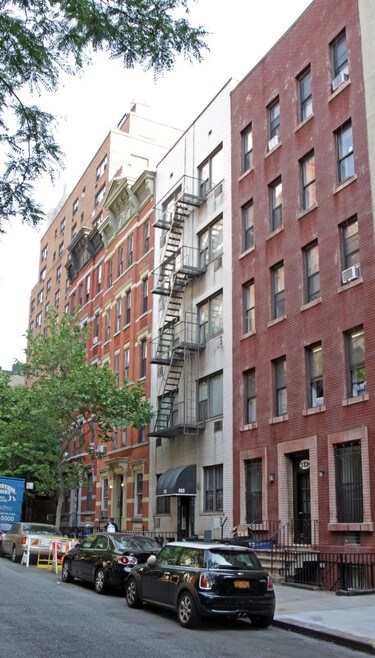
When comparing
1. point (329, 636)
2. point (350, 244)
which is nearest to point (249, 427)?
point (350, 244)

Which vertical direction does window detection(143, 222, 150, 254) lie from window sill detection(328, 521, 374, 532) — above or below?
above

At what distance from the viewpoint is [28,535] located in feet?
80.9

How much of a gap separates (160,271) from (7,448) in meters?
10.7

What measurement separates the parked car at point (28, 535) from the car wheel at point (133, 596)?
9871mm

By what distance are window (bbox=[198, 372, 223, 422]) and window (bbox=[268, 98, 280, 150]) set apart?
8659mm

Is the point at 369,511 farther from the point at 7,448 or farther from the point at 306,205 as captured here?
the point at 7,448

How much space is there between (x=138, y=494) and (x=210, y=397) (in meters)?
8.55

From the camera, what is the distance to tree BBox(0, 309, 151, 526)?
30597mm

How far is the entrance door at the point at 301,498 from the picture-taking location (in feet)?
67.9

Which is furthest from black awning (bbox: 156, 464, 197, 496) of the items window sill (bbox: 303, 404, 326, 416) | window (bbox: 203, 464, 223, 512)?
window sill (bbox: 303, 404, 326, 416)


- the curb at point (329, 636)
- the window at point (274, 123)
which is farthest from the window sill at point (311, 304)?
the curb at point (329, 636)

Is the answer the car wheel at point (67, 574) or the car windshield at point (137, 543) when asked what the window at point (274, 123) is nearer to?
the car windshield at point (137, 543)

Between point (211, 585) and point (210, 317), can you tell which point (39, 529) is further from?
point (211, 585)

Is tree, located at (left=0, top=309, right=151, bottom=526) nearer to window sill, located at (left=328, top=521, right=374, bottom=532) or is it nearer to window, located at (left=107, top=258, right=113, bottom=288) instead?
window, located at (left=107, top=258, right=113, bottom=288)
